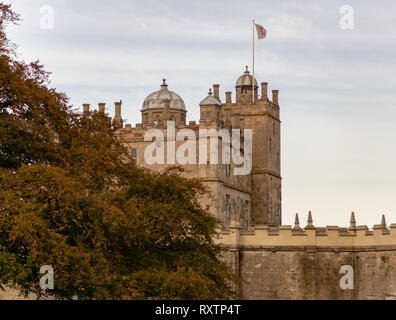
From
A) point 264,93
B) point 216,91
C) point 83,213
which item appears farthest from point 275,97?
point 83,213

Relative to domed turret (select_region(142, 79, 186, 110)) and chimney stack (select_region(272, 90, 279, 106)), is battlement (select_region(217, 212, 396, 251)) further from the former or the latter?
chimney stack (select_region(272, 90, 279, 106))

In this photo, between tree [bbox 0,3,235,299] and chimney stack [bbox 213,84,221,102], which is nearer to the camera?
tree [bbox 0,3,235,299]

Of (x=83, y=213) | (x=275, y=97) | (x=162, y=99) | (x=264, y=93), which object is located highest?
(x=275, y=97)

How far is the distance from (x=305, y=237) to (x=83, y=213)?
27.4 metres

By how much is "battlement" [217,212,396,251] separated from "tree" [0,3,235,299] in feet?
65.9

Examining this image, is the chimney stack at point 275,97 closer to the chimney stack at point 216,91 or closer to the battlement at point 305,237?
the chimney stack at point 216,91

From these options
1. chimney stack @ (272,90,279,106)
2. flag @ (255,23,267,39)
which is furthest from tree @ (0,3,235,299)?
chimney stack @ (272,90,279,106)

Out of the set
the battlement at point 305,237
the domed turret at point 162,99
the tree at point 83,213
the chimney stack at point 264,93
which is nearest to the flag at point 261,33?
the chimney stack at point 264,93

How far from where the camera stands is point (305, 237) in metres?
55.8

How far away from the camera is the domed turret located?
8775 centimetres

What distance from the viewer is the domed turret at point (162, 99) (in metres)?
87.8

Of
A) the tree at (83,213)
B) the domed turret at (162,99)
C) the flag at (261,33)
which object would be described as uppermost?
the flag at (261,33)

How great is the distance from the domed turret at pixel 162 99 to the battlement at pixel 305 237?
106ft

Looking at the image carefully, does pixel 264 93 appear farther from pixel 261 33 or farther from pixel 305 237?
pixel 305 237
